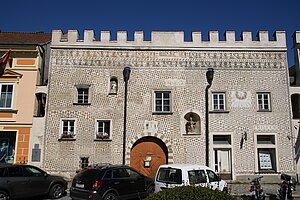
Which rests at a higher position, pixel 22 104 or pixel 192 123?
pixel 22 104

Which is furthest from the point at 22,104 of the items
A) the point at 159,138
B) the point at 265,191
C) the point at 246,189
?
the point at 265,191

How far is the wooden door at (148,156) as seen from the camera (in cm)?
1602

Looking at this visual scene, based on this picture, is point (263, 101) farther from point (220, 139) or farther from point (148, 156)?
point (148, 156)

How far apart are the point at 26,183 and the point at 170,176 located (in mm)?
5716

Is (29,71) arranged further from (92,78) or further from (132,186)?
(132,186)

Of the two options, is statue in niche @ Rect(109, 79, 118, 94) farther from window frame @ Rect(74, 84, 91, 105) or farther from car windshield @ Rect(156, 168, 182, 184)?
car windshield @ Rect(156, 168, 182, 184)

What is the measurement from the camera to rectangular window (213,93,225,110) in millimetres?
16672

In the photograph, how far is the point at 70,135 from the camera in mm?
16000

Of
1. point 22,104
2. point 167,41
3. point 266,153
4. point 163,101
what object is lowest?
point 266,153

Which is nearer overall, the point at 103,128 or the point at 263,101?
the point at 103,128

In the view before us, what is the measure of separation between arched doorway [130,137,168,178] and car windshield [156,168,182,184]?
5.47 meters

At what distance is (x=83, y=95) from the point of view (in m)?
16.8

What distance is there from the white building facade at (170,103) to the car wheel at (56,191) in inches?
148

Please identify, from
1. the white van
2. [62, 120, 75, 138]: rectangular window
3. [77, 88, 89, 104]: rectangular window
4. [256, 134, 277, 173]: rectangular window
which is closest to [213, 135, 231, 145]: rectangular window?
[256, 134, 277, 173]: rectangular window
